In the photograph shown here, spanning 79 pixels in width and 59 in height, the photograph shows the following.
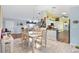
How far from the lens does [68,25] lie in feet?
6.69

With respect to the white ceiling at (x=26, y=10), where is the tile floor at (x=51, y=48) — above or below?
below

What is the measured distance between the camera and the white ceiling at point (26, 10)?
202cm

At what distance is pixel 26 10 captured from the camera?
204 centimetres

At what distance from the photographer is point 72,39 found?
2043 millimetres

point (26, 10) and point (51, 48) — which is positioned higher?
point (26, 10)

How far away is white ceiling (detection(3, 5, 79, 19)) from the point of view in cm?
202

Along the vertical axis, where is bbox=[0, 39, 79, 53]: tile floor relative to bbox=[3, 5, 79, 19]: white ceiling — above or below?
below
